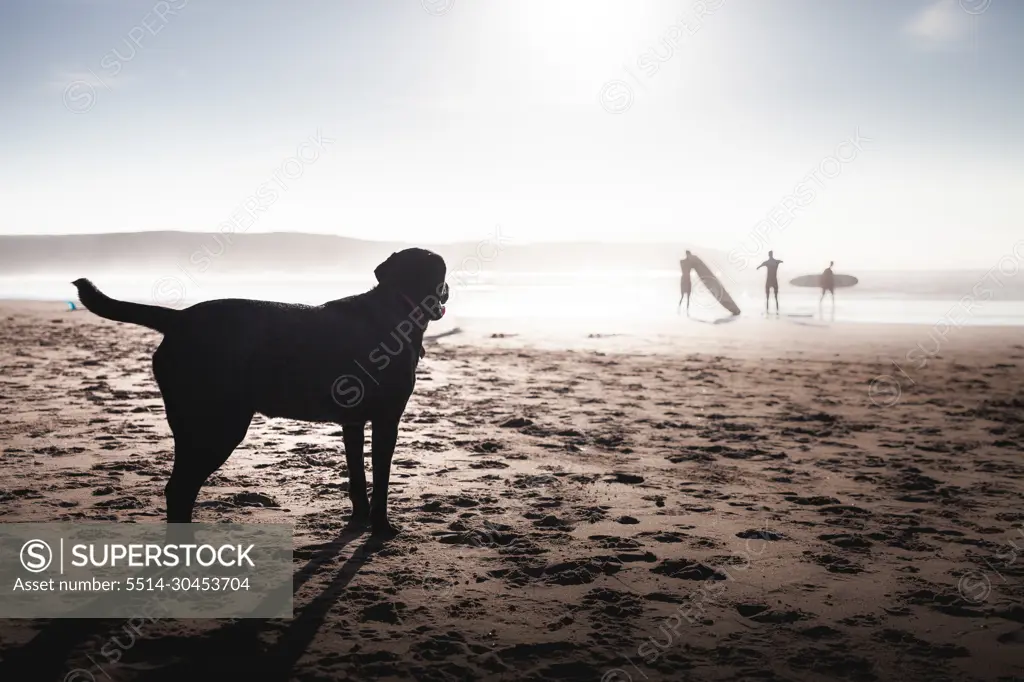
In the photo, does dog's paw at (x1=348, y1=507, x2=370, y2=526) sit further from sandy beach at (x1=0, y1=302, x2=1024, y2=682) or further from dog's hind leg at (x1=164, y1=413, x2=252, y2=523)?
dog's hind leg at (x1=164, y1=413, x2=252, y2=523)

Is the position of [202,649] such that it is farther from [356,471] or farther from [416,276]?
[416,276]

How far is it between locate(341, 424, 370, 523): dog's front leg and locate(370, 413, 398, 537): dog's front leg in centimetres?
23

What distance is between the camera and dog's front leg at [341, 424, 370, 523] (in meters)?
4.80

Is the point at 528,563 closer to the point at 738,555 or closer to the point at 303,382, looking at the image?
the point at 738,555

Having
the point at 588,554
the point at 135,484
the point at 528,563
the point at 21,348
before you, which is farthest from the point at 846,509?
the point at 21,348

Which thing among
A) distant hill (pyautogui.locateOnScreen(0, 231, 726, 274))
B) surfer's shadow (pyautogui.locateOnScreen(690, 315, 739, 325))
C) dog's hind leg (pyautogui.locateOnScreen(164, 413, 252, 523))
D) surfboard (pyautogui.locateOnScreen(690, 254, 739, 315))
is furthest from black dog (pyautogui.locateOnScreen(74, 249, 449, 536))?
distant hill (pyautogui.locateOnScreen(0, 231, 726, 274))

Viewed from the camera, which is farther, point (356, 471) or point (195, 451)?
point (356, 471)

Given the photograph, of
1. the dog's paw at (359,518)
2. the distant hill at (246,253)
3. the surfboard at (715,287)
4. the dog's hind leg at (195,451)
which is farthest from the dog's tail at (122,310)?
the distant hill at (246,253)

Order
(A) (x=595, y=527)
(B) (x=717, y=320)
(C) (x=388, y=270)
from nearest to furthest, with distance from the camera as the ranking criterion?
1. (A) (x=595, y=527)
2. (C) (x=388, y=270)
3. (B) (x=717, y=320)

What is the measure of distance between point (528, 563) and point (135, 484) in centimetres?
338

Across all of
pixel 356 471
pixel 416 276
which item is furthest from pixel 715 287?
pixel 356 471

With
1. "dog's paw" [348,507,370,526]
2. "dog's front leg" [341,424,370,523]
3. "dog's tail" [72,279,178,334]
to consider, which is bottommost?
"dog's paw" [348,507,370,526]

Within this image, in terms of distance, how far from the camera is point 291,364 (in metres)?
4.20

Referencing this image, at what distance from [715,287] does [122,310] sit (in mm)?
24553
